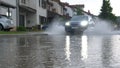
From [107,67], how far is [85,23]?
83.6 ft

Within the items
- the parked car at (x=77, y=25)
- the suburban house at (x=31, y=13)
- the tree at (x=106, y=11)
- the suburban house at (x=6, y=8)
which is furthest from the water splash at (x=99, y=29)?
the tree at (x=106, y=11)

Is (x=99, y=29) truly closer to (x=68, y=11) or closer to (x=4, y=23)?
(x=4, y=23)

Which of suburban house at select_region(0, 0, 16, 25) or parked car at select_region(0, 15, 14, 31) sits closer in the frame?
parked car at select_region(0, 15, 14, 31)

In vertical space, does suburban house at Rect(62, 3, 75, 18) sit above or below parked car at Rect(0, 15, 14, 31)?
above

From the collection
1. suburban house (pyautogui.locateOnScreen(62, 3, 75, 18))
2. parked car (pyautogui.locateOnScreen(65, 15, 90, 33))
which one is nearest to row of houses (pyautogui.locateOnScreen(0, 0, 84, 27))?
parked car (pyautogui.locateOnScreen(65, 15, 90, 33))

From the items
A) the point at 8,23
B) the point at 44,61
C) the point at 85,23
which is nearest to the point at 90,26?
the point at 85,23

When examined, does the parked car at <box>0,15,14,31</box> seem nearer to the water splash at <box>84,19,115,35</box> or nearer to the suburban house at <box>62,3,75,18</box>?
the water splash at <box>84,19,115,35</box>

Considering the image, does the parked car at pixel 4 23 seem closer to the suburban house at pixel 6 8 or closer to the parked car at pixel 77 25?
the parked car at pixel 77 25

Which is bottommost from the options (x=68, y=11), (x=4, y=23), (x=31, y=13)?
(x=4, y=23)

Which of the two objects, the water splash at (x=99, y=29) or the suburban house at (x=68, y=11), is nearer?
the water splash at (x=99, y=29)

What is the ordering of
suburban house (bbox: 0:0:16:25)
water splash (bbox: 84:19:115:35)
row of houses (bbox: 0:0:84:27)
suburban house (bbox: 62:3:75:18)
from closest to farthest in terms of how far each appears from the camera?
water splash (bbox: 84:19:115:35) → suburban house (bbox: 0:0:16:25) → row of houses (bbox: 0:0:84:27) → suburban house (bbox: 62:3:75:18)

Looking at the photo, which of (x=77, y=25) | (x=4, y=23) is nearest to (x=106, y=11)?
(x=77, y=25)

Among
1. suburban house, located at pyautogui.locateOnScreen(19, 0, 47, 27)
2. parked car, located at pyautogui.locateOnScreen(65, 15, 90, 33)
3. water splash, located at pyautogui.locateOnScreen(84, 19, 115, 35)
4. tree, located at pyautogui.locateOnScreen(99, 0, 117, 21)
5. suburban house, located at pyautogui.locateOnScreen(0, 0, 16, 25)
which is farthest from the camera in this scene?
tree, located at pyautogui.locateOnScreen(99, 0, 117, 21)

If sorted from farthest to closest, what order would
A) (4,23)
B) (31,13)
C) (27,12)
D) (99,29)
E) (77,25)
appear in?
(31,13)
(27,12)
(99,29)
(4,23)
(77,25)
